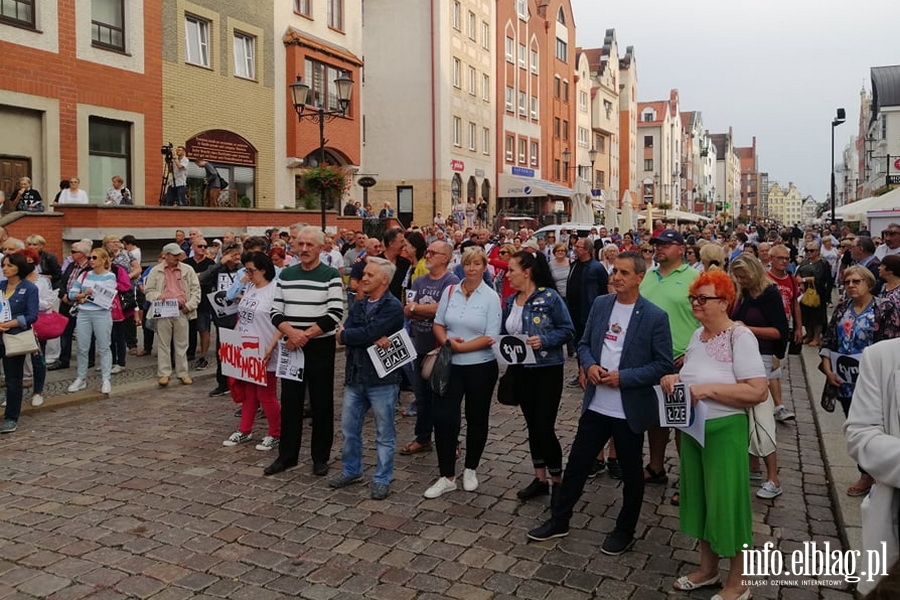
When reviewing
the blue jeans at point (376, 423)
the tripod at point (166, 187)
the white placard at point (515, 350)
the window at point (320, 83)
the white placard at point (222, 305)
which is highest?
the window at point (320, 83)

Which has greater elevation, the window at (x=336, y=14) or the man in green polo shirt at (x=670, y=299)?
the window at (x=336, y=14)

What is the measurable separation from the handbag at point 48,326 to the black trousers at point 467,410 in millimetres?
Result: 5370

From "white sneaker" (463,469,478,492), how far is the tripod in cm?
1671

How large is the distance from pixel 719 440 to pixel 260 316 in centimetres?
465

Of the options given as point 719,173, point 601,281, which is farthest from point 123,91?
point 719,173

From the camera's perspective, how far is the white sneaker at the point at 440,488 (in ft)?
20.1

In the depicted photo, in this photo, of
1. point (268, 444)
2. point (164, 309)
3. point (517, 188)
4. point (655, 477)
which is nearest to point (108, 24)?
point (164, 309)

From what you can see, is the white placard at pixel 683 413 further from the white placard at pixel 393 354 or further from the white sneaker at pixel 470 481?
the white placard at pixel 393 354

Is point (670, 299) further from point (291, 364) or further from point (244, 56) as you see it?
point (244, 56)

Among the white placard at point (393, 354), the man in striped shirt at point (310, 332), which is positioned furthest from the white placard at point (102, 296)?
the white placard at point (393, 354)

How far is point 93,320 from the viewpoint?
991 cm

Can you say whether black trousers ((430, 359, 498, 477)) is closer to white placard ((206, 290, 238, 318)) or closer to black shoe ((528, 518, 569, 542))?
black shoe ((528, 518, 569, 542))

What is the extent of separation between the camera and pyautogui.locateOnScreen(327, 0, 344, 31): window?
28.9 meters

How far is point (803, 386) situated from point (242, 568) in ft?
28.4
